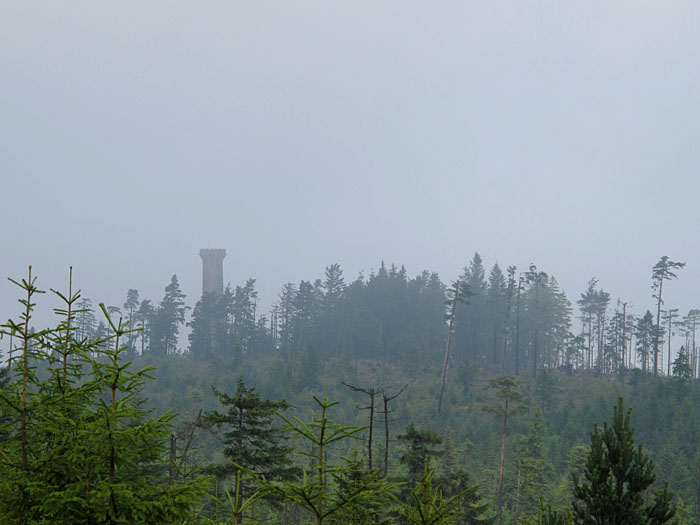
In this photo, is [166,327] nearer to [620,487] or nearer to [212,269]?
[212,269]

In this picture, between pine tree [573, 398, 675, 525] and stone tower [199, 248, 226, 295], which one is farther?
stone tower [199, 248, 226, 295]

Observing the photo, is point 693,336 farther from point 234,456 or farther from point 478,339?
point 234,456

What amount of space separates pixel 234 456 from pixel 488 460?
34105mm

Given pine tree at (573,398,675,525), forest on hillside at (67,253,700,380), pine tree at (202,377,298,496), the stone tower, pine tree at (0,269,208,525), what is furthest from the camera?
the stone tower

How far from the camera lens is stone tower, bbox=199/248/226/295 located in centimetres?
12912

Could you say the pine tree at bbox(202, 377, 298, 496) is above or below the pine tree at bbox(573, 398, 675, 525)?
below

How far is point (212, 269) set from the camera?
130 metres

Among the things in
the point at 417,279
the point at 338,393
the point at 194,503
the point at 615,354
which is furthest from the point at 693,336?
the point at 194,503

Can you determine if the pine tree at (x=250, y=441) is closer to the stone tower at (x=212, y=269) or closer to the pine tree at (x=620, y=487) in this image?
the pine tree at (x=620, y=487)

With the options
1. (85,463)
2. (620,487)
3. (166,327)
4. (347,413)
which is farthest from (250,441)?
(166,327)

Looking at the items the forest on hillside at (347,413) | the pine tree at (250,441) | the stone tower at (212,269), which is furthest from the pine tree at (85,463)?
the stone tower at (212,269)

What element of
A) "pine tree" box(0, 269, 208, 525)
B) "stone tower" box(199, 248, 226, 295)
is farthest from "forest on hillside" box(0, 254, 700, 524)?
"stone tower" box(199, 248, 226, 295)

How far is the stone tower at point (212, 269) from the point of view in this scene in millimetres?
129125

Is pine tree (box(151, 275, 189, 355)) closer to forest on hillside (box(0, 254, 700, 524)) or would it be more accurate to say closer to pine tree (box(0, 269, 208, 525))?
forest on hillside (box(0, 254, 700, 524))
